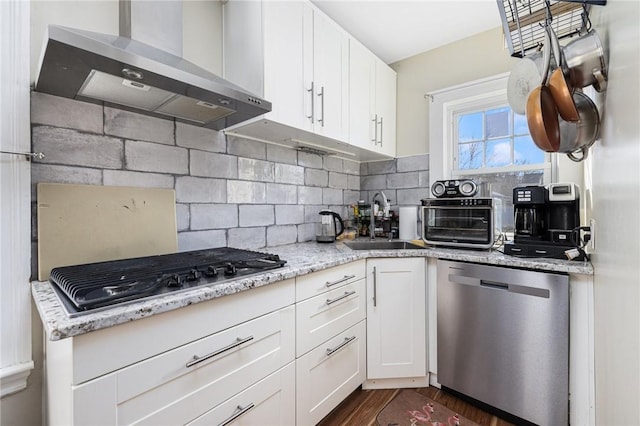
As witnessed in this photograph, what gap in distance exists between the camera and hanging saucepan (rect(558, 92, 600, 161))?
109cm

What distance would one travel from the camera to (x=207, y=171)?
1.70m

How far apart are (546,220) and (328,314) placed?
134 centimetres

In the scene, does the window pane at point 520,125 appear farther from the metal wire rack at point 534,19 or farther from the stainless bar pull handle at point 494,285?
the stainless bar pull handle at point 494,285

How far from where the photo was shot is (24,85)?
1100 mm

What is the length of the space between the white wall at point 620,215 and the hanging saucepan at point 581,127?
0.06 metres

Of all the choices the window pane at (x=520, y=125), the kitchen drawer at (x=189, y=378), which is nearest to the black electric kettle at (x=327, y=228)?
the kitchen drawer at (x=189, y=378)

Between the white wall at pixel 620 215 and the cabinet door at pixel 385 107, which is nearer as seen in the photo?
the white wall at pixel 620 215

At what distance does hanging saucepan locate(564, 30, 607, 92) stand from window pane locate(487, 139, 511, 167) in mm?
1337

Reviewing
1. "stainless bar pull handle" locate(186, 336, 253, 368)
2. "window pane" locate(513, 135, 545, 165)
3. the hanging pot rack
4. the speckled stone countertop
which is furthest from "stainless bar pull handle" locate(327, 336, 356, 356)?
"window pane" locate(513, 135, 545, 165)

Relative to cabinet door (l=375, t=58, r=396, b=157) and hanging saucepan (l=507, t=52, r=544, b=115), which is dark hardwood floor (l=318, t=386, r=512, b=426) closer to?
hanging saucepan (l=507, t=52, r=544, b=115)

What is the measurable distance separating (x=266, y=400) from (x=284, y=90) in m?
1.54

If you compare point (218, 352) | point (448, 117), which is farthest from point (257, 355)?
point (448, 117)

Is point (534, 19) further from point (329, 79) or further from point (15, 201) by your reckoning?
point (15, 201)

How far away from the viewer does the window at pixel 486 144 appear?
2.15 m
